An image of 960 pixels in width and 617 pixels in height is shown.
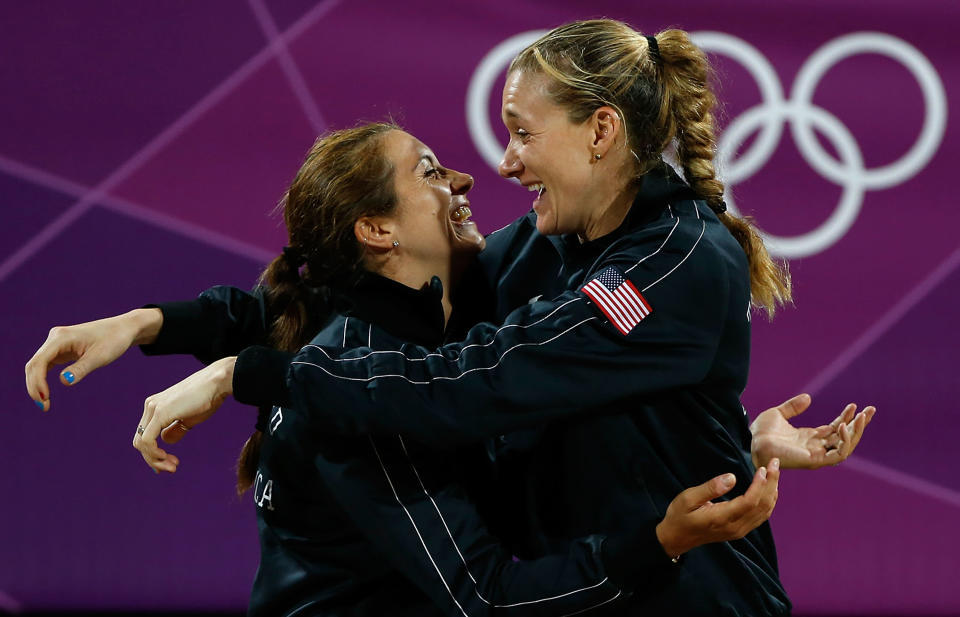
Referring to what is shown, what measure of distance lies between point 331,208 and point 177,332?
37 cm

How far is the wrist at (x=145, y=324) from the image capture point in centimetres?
212

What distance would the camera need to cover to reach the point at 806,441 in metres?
2.23

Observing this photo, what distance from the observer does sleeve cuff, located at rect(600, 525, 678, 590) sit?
1741 mm

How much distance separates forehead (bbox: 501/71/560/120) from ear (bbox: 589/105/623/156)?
0.07m

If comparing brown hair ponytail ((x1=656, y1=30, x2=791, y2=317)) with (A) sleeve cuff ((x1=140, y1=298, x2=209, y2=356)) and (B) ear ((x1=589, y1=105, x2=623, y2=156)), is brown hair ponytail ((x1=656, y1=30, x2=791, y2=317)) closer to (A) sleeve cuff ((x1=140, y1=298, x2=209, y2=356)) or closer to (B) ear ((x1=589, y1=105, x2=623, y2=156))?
(B) ear ((x1=589, y1=105, x2=623, y2=156))

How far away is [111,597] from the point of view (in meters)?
3.63

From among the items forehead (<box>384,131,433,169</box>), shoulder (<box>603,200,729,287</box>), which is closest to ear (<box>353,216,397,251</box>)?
forehead (<box>384,131,433,169</box>)

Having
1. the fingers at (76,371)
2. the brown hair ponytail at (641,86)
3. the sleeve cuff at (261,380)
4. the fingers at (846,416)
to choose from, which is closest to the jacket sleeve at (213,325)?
the fingers at (76,371)

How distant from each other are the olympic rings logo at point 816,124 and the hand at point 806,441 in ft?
4.88

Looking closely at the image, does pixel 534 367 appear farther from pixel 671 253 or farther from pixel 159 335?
pixel 159 335

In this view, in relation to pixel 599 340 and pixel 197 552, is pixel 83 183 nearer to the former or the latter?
pixel 197 552

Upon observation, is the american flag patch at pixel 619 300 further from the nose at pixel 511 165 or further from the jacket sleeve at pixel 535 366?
the nose at pixel 511 165

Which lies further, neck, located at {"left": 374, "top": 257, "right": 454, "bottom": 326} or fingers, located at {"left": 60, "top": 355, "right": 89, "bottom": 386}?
neck, located at {"left": 374, "top": 257, "right": 454, "bottom": 326}

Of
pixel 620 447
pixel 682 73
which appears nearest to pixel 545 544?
pixel 620 447
